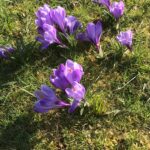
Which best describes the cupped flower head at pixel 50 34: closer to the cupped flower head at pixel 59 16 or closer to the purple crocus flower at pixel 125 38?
the cupped flower head at pixel 59 16

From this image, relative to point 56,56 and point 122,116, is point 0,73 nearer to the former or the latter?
point 56,56

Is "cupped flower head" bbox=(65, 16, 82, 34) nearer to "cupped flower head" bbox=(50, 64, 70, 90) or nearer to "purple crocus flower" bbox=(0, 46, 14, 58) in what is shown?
"purple crocus flower" bbox=(0, 46, 14, 58)

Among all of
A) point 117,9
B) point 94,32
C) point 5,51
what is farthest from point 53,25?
point 117,9

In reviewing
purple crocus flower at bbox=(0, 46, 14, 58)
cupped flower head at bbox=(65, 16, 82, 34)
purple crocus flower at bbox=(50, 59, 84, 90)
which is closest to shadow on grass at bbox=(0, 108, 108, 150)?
purple crocus flower at bbox=(50, 59, 84, 90)

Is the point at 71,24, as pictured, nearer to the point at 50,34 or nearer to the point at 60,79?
the point at 50,34

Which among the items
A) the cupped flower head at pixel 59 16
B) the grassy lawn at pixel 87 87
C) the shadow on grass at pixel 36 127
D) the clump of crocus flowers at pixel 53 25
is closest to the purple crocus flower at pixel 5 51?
the grassy lawn at pixel 87 87

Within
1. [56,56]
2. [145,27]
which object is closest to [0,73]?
[56,56]
